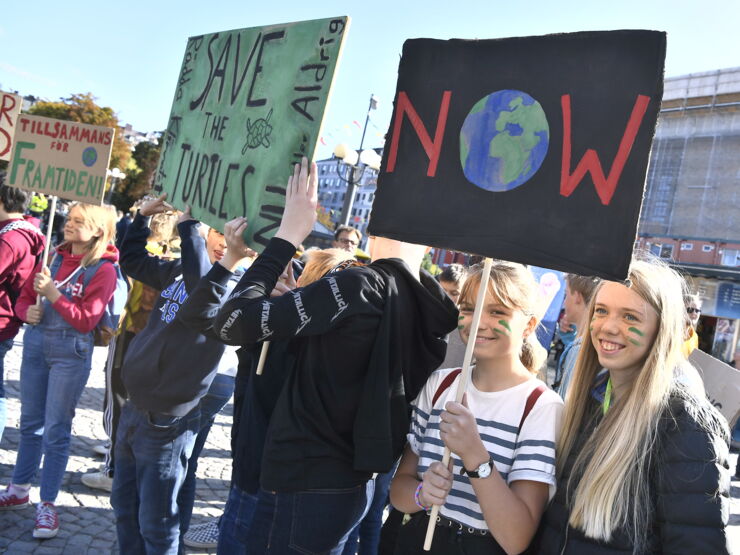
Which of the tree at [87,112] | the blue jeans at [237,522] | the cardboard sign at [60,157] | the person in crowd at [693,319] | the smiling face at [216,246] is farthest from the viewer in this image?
the tree at [87,112]

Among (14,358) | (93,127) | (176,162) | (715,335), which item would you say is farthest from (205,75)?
(715,335)

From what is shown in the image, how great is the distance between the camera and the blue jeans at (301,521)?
1892 mm

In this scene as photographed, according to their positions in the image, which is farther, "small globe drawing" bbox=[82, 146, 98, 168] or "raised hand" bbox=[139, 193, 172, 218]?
"small globe drawing" bbox=[82, 146, 98, 168]

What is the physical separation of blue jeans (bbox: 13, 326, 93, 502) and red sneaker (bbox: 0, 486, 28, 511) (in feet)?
0.26

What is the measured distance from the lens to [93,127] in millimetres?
4203

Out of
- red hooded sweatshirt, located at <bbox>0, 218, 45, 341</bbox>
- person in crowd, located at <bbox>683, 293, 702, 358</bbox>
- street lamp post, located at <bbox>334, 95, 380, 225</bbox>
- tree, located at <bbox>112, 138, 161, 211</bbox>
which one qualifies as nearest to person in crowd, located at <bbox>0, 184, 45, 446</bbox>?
red hooded sweatshirt, located at <bbox>0, 218, 45, 341</bbox>

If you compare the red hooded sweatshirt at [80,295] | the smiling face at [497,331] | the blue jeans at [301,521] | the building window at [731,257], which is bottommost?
the blue jeans at [301,521]

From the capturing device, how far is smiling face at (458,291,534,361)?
200 cm

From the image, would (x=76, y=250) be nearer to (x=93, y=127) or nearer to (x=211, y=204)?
(x=93, y=127)

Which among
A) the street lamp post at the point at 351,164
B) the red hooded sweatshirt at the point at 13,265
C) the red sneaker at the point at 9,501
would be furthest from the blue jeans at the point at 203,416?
the street lamp post at the point at 351,164

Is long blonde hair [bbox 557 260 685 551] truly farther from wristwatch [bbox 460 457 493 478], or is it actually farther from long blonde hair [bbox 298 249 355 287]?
long blonde hair [bbox 298 249 355 287]

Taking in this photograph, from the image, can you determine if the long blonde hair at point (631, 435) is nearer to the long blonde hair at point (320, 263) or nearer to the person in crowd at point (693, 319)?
the long blonde hair at point (320, 263)

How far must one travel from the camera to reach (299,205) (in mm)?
2102

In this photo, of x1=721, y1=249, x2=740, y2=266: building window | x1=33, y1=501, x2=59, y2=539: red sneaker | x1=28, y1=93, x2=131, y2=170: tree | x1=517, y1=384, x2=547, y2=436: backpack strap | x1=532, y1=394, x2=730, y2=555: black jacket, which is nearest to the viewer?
x1=532, y1=394, x2=730, y2=555: black jacket
